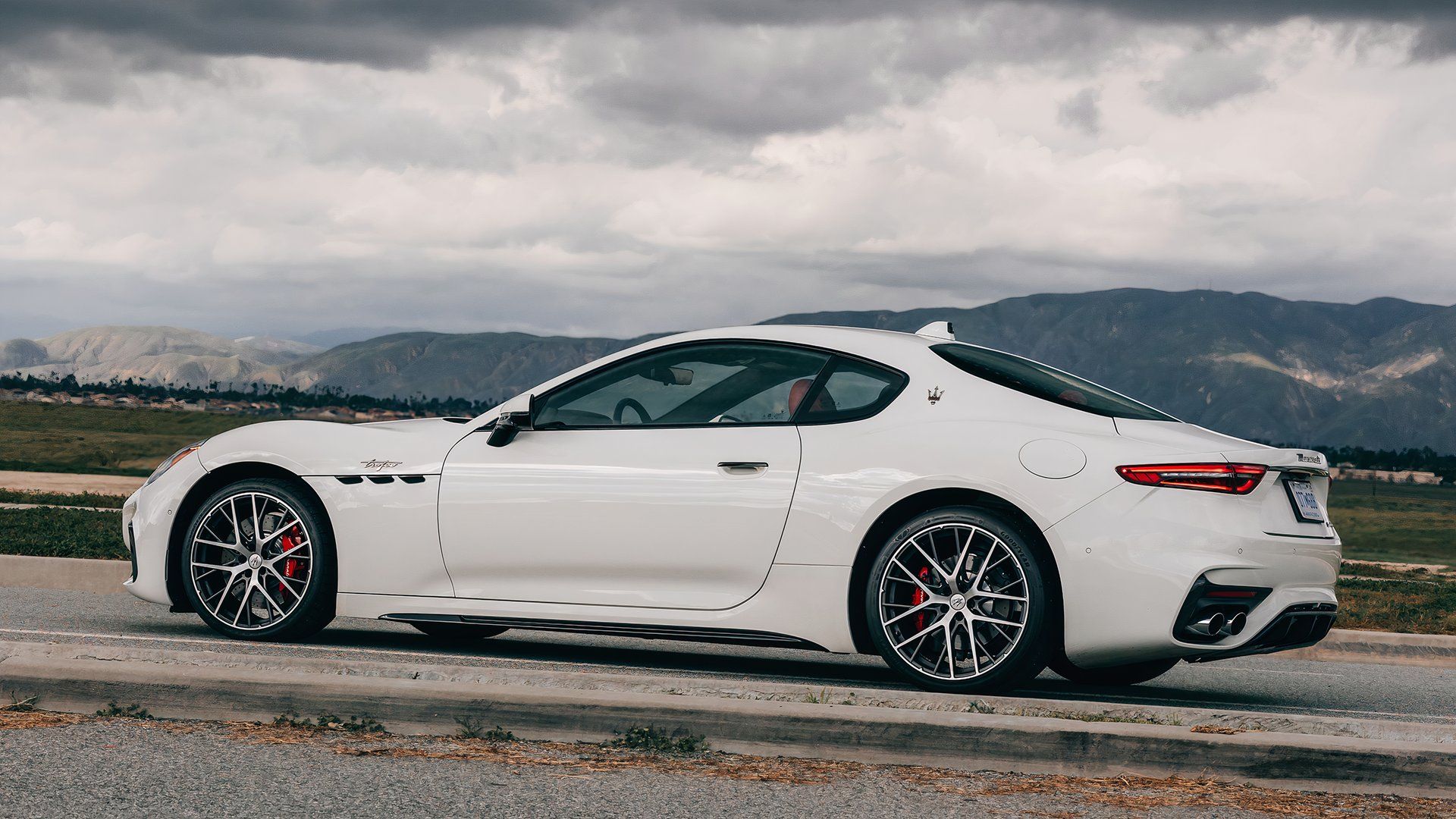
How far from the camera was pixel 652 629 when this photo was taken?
18.5 ft

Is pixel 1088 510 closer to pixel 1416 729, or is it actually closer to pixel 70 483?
pixel 1416 729

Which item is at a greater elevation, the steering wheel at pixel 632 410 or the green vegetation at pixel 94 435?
the steering wheel at pixel 632 410

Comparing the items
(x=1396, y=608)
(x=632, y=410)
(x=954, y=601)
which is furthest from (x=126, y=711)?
(x=1396, y=608)

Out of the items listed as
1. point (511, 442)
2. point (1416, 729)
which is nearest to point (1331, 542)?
point (1416, 729)

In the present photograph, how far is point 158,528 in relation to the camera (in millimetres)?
6445

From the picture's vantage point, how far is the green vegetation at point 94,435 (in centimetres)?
7673

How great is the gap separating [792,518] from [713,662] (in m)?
1.42

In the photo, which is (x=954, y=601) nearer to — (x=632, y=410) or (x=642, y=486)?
(x=642, y=486)

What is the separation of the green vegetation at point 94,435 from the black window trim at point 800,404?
56323 millimetres

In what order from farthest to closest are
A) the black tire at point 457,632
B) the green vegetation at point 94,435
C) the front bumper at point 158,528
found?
the green vegetation at point 94,435 → the black tire at point 457,632 → the front bumper at point 158,528

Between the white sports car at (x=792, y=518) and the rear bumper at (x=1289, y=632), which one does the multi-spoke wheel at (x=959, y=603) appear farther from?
the rear bumper at (x=1289, y=632)

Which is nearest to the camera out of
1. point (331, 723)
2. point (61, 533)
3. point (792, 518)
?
point (331, 723)

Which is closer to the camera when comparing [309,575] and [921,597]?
[921,597]

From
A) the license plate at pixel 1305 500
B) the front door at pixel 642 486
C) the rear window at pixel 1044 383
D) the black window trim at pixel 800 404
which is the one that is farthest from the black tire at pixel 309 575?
the license plate at pixel 1305 500
